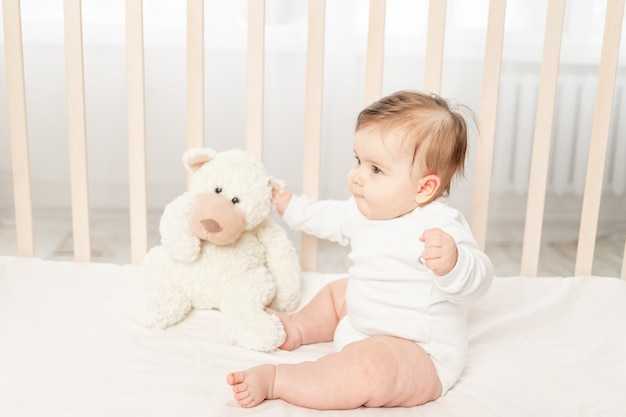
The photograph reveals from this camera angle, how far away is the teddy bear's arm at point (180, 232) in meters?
1.09

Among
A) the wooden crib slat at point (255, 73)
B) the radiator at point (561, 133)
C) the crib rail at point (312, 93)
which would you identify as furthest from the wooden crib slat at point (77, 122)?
the radiator at point (561, 133)

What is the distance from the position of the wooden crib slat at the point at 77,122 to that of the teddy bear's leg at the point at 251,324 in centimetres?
38

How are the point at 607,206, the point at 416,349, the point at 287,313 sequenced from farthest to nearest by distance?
1. the point at 607,206
2. the point at 287,313
3. the point at 416,349

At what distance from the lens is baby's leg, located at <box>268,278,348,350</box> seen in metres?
1.05

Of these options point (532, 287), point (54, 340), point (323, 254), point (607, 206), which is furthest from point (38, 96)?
point (607, 206)

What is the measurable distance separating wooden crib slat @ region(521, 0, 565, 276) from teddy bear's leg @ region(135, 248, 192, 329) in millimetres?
636

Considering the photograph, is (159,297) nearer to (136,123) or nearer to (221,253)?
(221,253)

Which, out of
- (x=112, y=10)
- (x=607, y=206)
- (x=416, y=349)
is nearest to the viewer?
(x=416, y=349)

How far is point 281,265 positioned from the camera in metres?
1.16

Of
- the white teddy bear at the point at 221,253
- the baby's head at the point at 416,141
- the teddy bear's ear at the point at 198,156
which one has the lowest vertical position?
the white teddy bear at the point at 221,253

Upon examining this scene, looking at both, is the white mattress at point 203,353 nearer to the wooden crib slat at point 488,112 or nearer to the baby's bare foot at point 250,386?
the baby's bare foot at point 250,386

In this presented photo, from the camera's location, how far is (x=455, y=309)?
37.2 inches

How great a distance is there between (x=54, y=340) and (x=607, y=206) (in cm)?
182

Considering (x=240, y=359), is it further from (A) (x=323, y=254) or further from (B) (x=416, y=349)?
(A) (x=323, y=254)
